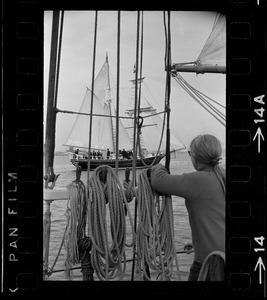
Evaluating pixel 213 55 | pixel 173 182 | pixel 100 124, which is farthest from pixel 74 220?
pixel 213 55

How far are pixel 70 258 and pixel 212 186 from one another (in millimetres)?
347

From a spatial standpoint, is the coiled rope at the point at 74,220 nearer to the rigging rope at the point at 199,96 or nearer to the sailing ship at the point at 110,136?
the sailing ship at the point at 110,136

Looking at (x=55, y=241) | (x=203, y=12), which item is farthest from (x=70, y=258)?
(x=203, y=12)

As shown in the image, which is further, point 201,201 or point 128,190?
point 128,190

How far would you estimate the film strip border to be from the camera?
36.5 inches

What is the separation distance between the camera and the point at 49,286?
970 millimetres

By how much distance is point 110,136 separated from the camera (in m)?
1.38

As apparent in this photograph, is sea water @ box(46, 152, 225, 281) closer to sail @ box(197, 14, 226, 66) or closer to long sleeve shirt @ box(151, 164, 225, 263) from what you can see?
long sleeve shirt @ box(151, 164, 225, 263)

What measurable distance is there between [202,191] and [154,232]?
0.17m

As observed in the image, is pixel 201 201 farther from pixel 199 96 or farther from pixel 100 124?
pixel 100 124

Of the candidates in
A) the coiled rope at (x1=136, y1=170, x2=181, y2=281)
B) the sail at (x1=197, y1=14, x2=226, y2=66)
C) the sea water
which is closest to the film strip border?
the sail at (x1=197, y1=14, x2=226, y2=66)

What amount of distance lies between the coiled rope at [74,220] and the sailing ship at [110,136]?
6 centimetres

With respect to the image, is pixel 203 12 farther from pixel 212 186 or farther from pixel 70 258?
pixel 70 258

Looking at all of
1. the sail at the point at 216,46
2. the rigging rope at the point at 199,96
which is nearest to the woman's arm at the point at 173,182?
the rigging rope at the point at 199,96
